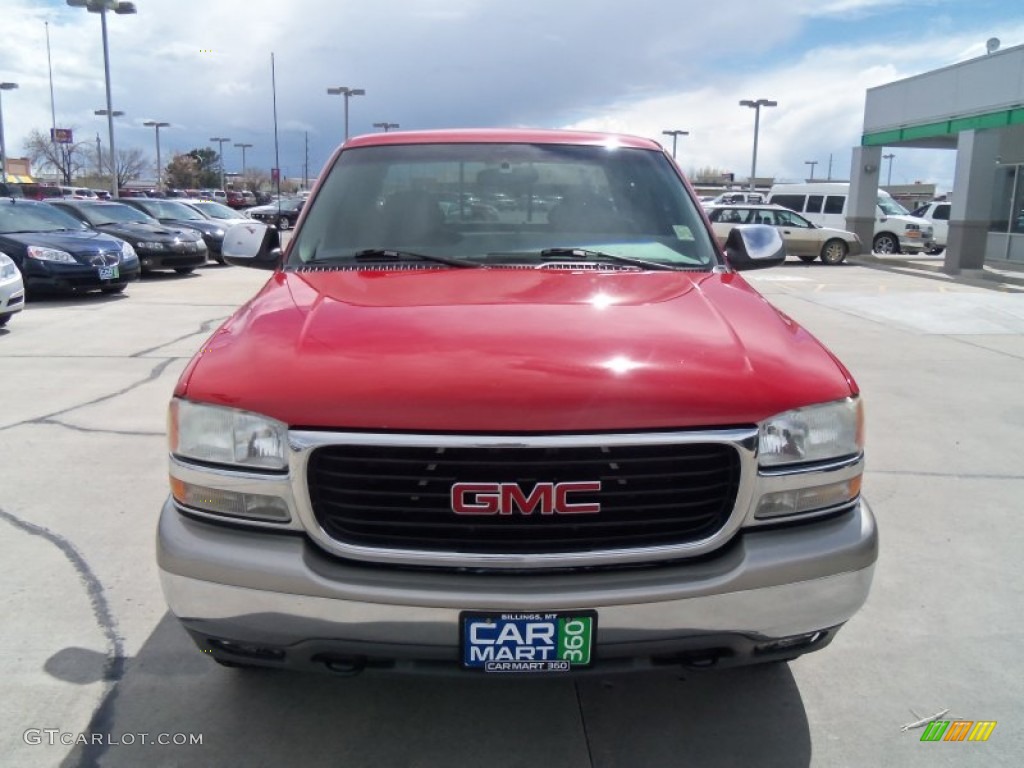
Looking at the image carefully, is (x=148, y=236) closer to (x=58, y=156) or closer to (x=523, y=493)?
(x=523, y=493)

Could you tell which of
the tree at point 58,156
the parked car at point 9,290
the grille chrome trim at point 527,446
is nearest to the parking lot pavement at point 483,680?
the grille chrome trim at point 527,446

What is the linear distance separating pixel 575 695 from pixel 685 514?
0.96m

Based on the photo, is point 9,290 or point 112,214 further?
point 112,214

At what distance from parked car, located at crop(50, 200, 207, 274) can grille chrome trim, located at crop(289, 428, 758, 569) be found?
49.1 ft

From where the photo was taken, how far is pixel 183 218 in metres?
19.1

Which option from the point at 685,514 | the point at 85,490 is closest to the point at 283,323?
the point at 685,514

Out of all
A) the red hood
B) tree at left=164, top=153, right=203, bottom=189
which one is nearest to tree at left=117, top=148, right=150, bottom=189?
tree at left=164, top=153, right=203, bottom=189

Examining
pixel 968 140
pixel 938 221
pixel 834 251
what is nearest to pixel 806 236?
pixel 834 251

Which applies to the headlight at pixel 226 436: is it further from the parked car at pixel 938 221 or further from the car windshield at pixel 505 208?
the parked car at pixel 938 221

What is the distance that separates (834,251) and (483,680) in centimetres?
2199

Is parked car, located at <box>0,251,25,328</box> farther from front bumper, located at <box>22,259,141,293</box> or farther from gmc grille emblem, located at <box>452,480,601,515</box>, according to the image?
gmc grille emblem, located at <box>452,480,601,515</box>

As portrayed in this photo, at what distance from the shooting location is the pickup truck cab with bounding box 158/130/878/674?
2.09 metres

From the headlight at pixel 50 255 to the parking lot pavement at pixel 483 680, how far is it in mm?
7321

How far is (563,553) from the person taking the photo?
2141 millimetres
